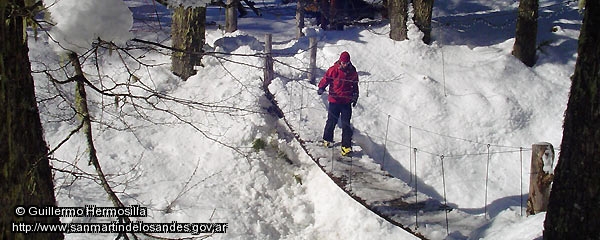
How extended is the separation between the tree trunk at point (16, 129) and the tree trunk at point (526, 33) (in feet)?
35.1

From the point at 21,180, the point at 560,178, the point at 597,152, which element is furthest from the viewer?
the point at 560,178

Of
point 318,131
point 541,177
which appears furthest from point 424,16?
point 541,177

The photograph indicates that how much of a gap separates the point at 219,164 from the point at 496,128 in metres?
5.15

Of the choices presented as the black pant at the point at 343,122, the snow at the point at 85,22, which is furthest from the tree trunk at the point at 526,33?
the snow at the point at 85,22

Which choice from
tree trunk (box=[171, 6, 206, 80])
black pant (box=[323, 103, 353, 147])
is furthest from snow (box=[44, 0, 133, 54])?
tree trunk (box=[171, 6, 206, 80])

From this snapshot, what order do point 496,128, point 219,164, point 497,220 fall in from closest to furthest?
point 497,220 < point 219,164 < point 496,128

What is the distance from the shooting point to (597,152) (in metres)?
3.89

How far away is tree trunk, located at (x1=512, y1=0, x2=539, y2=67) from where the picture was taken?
11.9m

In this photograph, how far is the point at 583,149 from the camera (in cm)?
396

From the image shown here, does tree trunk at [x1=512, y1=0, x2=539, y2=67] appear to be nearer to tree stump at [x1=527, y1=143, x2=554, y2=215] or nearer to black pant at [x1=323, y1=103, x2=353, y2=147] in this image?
black pant at [x1=323, y1=103, x2=353, y2=147]

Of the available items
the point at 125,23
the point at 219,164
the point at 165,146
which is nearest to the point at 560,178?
the point at 125,23

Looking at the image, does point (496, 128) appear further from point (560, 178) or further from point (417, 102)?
point (560, 178)

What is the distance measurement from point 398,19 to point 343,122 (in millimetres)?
4746

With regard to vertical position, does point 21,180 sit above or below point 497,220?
above
